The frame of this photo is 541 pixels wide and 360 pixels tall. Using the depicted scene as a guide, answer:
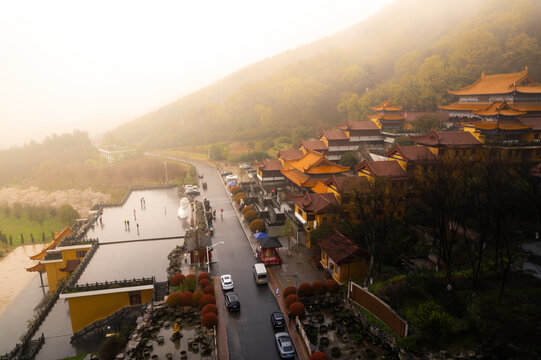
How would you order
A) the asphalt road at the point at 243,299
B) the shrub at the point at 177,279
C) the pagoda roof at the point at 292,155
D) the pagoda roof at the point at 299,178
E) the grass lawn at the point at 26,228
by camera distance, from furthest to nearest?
the grass lawn at the point at 26,228, the pagoda roof at the point at 292,155, the pagoda roof at the point at 299,178, the shrub at the point at 177,279, the asphalt road at the point at 243,299

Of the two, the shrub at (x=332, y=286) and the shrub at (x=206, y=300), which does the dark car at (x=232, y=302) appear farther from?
the shrub at (x=332, y=286)

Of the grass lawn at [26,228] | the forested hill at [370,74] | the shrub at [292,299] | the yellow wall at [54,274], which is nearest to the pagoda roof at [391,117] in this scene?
the forested hill at [370,74]

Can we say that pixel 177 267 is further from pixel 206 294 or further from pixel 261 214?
pixel 261 214

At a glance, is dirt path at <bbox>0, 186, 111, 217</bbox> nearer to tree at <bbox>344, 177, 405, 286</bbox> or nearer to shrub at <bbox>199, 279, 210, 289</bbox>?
shrub at <bbox>199, 279, 210, 289</bbox>

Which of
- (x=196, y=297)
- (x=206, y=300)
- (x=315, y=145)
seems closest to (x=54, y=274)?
(x=196, y=297)

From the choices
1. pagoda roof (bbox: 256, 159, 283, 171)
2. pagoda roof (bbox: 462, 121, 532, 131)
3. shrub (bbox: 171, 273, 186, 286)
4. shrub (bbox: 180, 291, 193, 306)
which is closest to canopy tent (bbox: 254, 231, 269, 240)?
shrub (bbox: 171, 273, 186, 286)

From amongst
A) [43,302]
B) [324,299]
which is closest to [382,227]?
[324,299]
